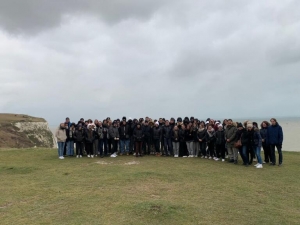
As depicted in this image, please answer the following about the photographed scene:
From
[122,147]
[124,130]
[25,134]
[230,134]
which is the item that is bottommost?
[122,147]

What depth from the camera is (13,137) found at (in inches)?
1630

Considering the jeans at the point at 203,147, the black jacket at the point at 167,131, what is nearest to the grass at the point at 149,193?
the jeans at the point at 203,147

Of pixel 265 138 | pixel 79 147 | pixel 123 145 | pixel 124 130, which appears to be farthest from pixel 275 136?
pixel 79 147

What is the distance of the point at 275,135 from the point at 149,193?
23.4 feet

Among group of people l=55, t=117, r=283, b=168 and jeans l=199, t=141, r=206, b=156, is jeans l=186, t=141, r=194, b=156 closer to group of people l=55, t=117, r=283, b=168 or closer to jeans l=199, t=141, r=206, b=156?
group of people l=55, t=117, r=283, b=168

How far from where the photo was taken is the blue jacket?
12133mm

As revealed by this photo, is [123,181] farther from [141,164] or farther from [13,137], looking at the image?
[13,137]

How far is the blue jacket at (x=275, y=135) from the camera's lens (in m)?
12.1

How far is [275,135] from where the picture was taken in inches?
481

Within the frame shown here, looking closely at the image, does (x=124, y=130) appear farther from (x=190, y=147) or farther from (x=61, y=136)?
(x=190, y=147)

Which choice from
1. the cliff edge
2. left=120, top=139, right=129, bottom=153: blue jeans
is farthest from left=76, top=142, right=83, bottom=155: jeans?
the cliff edge

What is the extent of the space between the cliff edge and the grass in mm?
30460

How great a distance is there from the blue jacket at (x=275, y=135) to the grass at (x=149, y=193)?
3.77ft

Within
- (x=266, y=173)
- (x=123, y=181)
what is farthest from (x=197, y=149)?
(x=123, y=181)
